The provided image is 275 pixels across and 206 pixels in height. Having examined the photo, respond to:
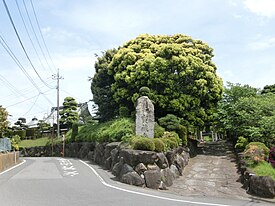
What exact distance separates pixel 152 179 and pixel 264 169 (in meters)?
4.47

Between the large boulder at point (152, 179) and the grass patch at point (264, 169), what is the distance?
3.78m

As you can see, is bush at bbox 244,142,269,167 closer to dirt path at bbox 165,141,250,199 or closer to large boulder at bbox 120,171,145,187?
dirt path at bbox 165,141,250,199

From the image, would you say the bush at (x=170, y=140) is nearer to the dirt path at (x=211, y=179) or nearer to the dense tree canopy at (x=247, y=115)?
the dirt path at (x=211, y=179)

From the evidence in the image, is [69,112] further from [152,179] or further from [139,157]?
[152,179]

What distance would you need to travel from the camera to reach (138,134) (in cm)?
1549

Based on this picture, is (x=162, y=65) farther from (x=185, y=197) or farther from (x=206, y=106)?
(x=185, y=197)

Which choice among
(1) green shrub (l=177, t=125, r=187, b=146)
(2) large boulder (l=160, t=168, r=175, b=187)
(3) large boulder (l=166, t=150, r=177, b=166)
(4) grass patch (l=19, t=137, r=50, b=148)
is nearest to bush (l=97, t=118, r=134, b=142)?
(3) large boulder (l=166, t=150, r=177, b=166)

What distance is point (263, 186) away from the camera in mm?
10570

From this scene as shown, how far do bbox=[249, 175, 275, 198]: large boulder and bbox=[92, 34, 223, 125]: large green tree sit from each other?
9590 millimetres

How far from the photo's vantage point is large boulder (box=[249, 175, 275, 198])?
34.0 feet

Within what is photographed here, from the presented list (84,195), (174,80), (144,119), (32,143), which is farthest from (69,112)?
(84,195)

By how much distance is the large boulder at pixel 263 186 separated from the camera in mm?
10375

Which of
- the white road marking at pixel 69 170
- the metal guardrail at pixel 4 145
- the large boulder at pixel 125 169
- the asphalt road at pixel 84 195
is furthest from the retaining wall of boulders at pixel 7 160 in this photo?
the large boulder at pixel 125 169

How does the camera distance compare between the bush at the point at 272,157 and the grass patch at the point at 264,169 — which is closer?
the grass patch at the point at 264,169
